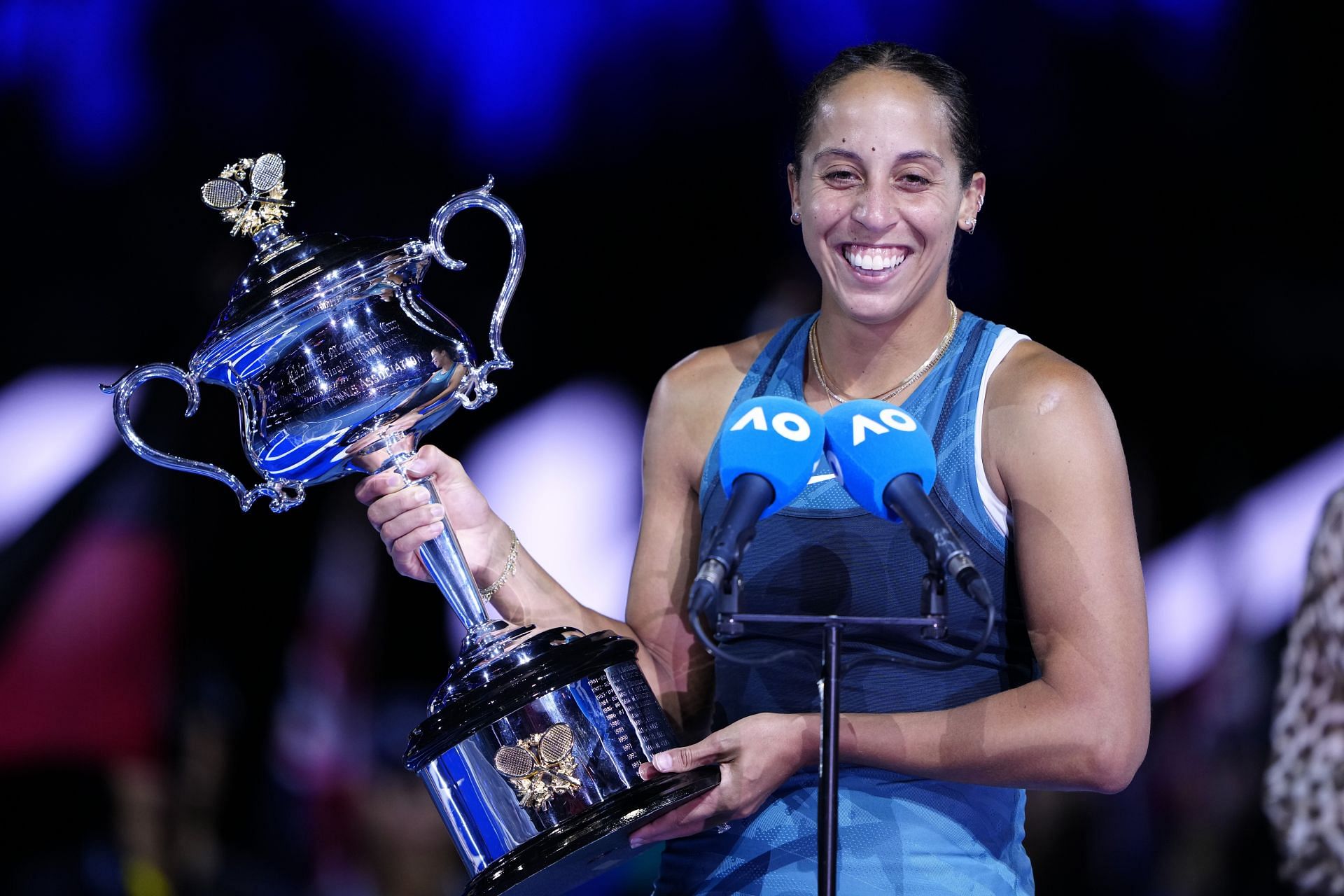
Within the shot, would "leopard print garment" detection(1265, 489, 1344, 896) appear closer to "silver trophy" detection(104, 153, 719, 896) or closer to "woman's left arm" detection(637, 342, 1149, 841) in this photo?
"woman's left arm" detection(637, 342, 1149, 841)

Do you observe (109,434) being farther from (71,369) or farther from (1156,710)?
(1156,710)

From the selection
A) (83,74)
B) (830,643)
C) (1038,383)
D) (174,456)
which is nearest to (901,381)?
(1038,383)

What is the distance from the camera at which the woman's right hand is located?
1.52 m

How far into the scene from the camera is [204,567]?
3.21m

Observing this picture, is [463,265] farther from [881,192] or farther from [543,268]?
[543,268]

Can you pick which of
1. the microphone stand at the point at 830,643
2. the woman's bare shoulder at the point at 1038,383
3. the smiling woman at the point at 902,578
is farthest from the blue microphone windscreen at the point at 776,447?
the woman's bare shoulder at the point at 1038,383

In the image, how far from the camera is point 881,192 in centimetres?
153

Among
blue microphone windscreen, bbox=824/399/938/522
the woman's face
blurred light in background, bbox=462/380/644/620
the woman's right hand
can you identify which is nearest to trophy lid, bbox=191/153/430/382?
the woman's right hand

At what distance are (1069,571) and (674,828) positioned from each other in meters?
0.48

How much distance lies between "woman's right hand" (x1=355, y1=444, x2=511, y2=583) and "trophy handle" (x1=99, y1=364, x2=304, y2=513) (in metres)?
0.09

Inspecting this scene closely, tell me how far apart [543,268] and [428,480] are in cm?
169

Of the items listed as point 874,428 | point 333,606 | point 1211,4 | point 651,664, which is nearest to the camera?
point 874,428

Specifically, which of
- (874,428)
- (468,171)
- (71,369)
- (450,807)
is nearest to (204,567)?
(71,369)

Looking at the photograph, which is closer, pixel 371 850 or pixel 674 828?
pixel 674 828
